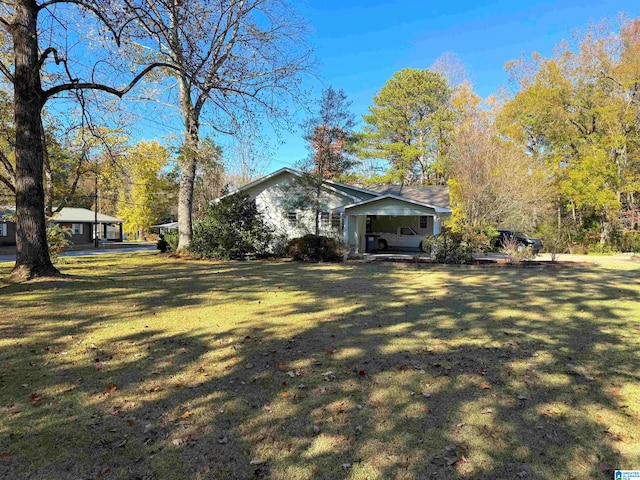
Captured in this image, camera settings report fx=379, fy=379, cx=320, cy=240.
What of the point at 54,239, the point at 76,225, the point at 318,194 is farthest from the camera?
the point at 76,225

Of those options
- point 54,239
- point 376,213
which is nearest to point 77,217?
point 54,239

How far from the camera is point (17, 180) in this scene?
26.7ft

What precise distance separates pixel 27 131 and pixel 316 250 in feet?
35.3

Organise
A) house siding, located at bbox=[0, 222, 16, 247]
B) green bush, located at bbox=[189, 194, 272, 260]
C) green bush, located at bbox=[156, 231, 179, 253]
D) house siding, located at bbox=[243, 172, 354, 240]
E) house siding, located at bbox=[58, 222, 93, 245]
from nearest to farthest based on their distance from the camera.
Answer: green bush, located at bbox=[189, 194, 272, 260] → house siding, located at bbox=[243, 172, 354, 240] → green bush, located at bbox=[156, 231, 179, 253] → house siding, located at bbox=[0, 222, 16, 247] → house siding, located at bbox=[58, 222, 93, 245]

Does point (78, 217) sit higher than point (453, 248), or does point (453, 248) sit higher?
point (78, 217)

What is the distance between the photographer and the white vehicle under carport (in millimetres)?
22559

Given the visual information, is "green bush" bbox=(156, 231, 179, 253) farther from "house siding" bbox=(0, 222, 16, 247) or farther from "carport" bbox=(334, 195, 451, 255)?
"house siding" bbox=(0, 222, 16, 247)

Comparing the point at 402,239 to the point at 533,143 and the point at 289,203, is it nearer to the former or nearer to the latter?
the point at 289,203

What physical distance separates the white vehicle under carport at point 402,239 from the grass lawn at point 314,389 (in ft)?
50.5

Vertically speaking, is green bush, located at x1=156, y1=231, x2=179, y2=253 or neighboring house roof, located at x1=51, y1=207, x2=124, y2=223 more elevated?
neighboring house roof, located at x1=51, y1=207, x2=124, y2=223

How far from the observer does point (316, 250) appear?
1653cm

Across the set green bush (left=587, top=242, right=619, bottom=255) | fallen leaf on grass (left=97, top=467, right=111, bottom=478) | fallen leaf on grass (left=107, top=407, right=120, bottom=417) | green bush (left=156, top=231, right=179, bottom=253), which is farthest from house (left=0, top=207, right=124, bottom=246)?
green bush (left=587, top=242, right=619, bottom=255)

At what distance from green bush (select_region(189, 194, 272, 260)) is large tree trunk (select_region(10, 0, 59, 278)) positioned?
844 cm

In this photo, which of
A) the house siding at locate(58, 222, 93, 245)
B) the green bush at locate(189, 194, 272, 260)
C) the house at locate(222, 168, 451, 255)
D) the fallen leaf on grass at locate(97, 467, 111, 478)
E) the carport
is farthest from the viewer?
the house siding at locate(58, 222, 93, 245)
